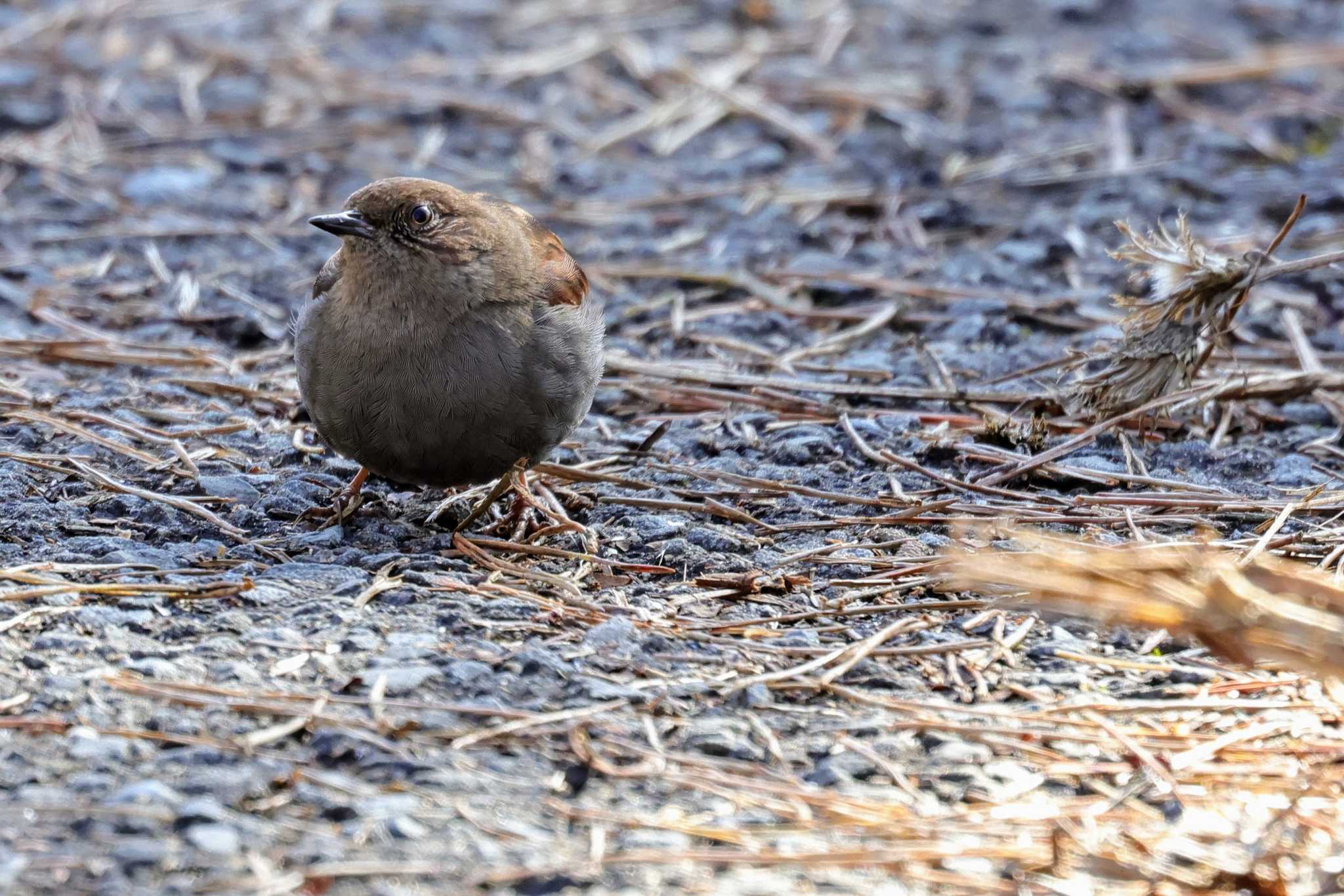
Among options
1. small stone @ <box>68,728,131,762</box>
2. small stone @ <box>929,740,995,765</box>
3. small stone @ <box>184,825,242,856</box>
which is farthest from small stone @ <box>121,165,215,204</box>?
small stone @ <box>929,740,995,765</box>

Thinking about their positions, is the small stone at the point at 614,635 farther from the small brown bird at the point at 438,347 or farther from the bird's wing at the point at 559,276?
the bird's wing at the point at 559,276

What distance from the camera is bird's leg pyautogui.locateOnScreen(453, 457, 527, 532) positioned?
438 cm

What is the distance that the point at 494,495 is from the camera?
14.5 feet

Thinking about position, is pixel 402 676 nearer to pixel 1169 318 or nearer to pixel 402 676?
pixel 402 676

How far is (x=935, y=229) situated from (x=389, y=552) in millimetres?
3798

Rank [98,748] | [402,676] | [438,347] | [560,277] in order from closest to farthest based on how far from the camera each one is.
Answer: [98,748]
[402,676]
[438,347]
[560,277]

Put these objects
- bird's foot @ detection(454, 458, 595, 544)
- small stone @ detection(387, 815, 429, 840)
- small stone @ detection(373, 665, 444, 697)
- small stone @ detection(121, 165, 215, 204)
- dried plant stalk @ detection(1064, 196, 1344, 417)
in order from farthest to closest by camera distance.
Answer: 1. small stone @ detection(121, 165, 215, 204)
2. dried plant stalk @ detection(1064, 196, 1344, 417)
3. bird's foot @ detection(454, 458, 595, 544)
4. small stone @ detection(373, 665, 444, 697)
5. small stone @ detection(387, 815, 429, 840)

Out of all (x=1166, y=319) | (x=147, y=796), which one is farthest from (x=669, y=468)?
(x=147, y=796)

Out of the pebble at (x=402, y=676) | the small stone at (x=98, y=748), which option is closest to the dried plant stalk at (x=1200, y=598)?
the pebble at (x=402, y=676)

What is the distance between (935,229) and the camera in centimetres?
710

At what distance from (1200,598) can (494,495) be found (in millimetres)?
2232

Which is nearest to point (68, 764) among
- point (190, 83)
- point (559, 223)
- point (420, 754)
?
point (420, 754)

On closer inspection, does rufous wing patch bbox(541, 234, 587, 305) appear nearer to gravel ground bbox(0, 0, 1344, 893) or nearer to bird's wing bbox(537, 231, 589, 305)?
bird's wing bbox(537, 231, 589, 305)

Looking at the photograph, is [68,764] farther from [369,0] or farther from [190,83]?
[369,0]
